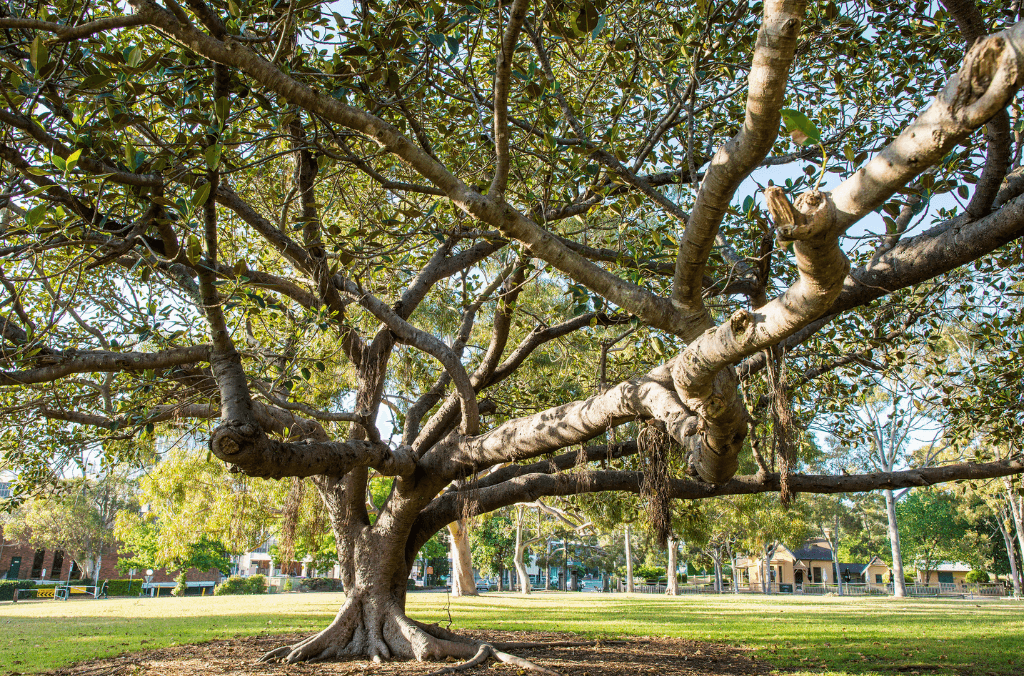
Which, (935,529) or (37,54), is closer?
(37,54)

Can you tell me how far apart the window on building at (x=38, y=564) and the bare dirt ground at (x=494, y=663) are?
40.1 meters

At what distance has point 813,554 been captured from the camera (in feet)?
180

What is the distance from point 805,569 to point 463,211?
2290 inches

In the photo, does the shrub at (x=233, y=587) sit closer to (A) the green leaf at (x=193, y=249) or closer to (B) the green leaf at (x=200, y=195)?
(A) the green leaf at (x=193, y=249)

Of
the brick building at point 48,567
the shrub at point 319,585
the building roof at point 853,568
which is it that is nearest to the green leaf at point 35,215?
the shrub at point 319,585

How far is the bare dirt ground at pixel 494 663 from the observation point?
20.1 ft

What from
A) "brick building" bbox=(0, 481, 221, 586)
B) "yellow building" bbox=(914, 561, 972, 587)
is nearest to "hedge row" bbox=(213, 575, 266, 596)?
"brick building" bbox=(0, 481, 221, 586)

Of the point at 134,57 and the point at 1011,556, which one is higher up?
the point at 134,57

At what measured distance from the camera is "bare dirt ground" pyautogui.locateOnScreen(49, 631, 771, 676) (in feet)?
20.1

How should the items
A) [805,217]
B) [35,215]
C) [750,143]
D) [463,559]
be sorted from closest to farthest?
[805,217] < [750,143] < [35,215] < [463,559]

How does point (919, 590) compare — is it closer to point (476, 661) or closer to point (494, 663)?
point (494, 663)


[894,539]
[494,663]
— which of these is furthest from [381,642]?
[894,539]

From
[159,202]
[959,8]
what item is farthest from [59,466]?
[959,8]

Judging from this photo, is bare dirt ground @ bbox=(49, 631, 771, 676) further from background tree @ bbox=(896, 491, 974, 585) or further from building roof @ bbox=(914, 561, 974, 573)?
building roof @ bbox=(914, 561, 974, 573)
